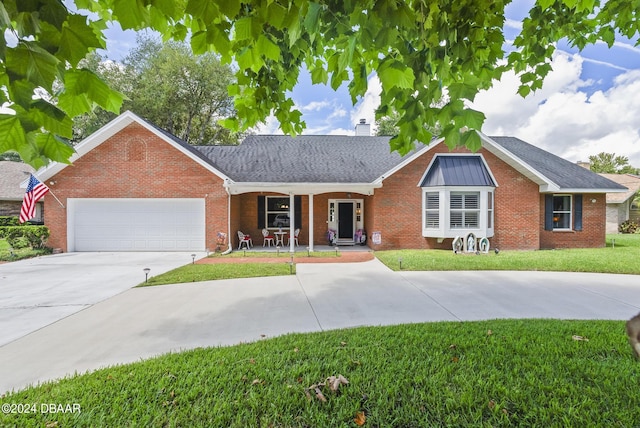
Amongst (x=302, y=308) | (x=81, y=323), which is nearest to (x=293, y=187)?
(x=302, y=308)

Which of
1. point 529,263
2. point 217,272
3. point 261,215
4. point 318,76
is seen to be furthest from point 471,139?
point 261,215

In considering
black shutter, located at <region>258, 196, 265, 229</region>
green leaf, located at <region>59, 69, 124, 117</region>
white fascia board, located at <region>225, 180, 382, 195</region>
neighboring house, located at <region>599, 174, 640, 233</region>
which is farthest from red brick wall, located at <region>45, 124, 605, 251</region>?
neighboring house, located at <region>599, 174, 640, 233</region>

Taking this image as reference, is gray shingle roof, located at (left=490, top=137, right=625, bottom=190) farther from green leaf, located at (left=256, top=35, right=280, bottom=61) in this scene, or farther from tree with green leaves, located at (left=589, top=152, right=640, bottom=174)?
tree with green leaves, located at (left=589, top=152, right=640, bottom=174)

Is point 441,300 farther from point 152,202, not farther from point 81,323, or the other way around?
point 152,202

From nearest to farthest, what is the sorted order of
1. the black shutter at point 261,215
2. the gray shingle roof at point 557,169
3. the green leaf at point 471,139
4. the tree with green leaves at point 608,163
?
the green leaf at point 471,139, the gray shingle roof at point 557,169, the black shutter at point 261,215, the tree with green leaves at point 608,163

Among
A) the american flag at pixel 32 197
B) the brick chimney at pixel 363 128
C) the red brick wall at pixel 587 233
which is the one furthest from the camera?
the brick chimney at pixel 363 128

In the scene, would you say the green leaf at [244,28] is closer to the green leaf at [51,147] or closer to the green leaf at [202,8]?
the green leaf at [202,8]

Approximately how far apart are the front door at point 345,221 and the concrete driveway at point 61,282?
266 inches

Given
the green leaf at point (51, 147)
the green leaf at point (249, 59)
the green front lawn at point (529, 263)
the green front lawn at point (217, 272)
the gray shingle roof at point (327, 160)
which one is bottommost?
the green front lawn at point (217, 272)

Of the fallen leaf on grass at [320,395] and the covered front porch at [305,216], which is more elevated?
the covered front porch at [305,216]

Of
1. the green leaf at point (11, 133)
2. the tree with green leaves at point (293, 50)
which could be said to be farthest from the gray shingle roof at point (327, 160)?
the green leaf at point (11, 133)

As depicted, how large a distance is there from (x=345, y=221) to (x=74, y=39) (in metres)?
14.2

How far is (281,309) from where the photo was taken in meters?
5.57

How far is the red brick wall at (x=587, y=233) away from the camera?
1357 centimetres
